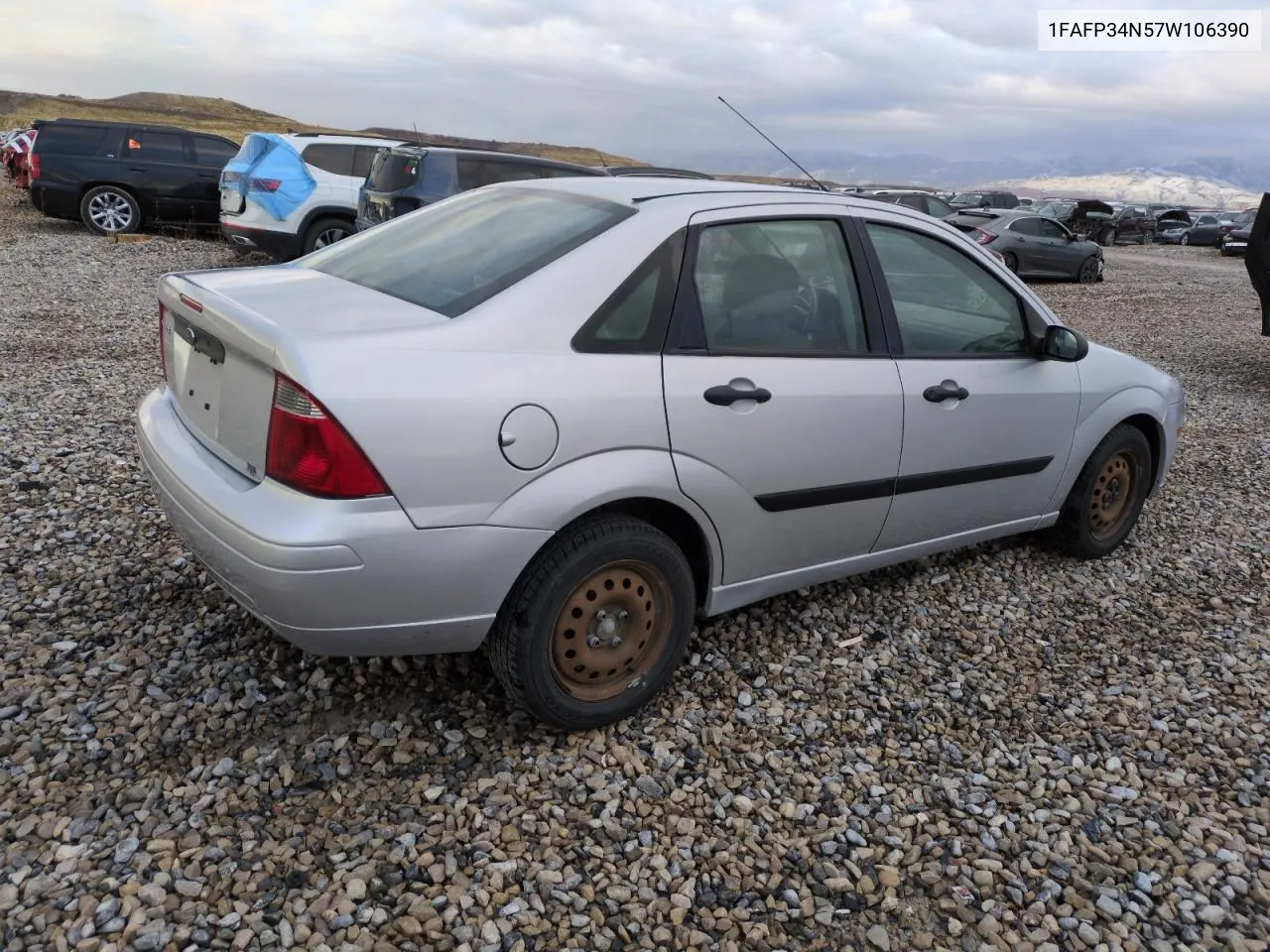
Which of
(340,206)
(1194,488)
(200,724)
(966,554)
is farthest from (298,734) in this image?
(340,206)

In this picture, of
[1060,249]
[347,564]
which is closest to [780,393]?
[347,564]

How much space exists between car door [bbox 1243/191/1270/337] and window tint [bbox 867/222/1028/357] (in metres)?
6.09

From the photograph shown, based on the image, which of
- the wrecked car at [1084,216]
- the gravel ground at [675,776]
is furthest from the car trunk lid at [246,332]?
the wrecked car at [1084,216]

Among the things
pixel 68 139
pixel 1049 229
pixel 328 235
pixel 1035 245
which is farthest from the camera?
pixel 1049 229

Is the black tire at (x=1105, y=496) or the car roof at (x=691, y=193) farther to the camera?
the black tire at (x=1105, y=496)

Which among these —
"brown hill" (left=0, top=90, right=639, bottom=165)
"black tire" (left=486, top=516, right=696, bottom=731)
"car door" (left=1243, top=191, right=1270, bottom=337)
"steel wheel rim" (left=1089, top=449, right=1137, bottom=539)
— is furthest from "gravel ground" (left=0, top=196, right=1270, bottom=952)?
"brown hill" (left=0, top=90, right=639, bottom=165)

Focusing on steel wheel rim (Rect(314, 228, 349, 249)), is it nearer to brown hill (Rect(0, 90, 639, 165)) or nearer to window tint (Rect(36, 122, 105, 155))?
window tint (Rect(36, 122, 105, 155))

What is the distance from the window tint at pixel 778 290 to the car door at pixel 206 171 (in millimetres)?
14266

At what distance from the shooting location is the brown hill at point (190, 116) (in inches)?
2334

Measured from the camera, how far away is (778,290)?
3.21m

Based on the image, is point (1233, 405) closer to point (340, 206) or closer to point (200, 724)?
point (200, 724)

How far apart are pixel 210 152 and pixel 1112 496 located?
1498 centimetres

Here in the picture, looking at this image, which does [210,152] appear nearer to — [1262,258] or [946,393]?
[1262,258]

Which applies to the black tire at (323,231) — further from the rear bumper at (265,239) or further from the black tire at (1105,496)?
the black tire at (1105,496)
